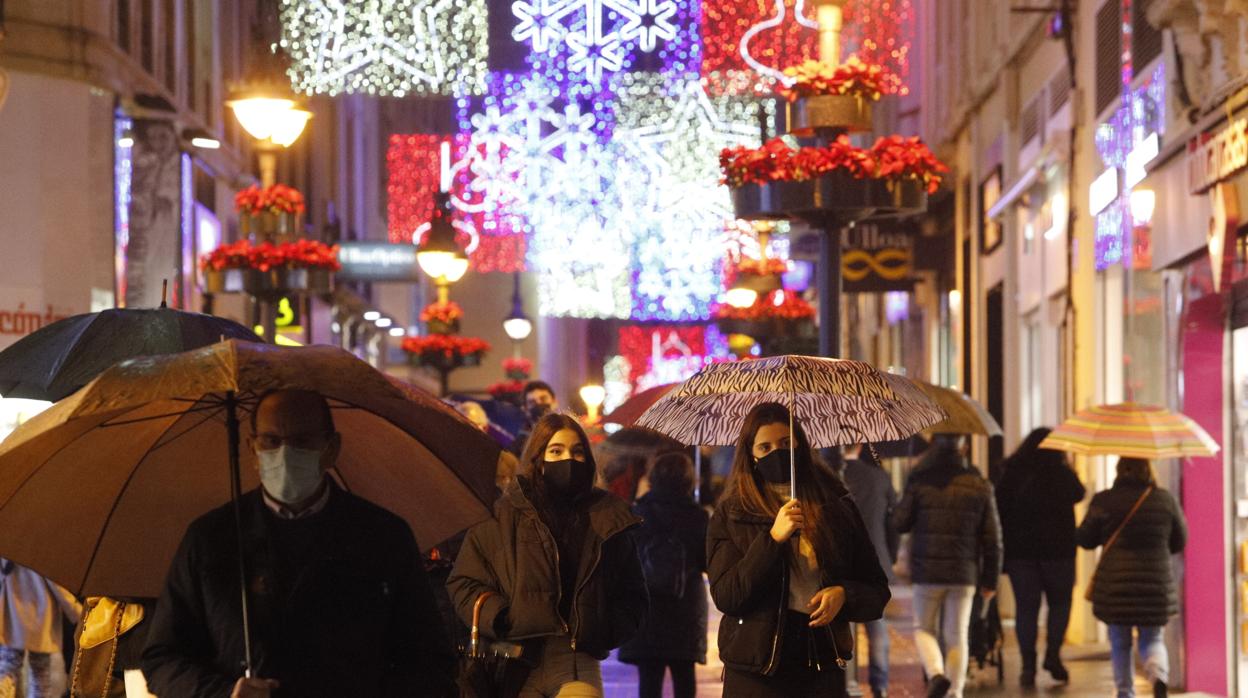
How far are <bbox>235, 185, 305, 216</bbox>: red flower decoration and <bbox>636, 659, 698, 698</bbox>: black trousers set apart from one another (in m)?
13.3

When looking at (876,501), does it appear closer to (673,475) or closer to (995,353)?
(673,475)

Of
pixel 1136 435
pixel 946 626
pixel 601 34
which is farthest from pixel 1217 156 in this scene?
pixel 601 34

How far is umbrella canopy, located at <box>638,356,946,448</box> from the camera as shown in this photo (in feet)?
28.5

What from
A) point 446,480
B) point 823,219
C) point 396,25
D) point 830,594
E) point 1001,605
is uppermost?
point 396,25

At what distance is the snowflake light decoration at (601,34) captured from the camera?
2534 centimetres

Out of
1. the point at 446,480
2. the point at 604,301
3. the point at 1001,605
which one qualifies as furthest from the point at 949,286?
the point at 446,480

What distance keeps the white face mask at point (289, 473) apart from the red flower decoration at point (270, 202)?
1844 centimetres

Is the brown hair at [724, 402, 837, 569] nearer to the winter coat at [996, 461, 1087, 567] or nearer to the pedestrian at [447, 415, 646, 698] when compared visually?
the pedestrian at [447, 415, 646, 698]

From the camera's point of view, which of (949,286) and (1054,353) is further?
(949,286)

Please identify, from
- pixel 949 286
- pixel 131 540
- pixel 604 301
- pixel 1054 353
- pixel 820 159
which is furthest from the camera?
pixel 604 301

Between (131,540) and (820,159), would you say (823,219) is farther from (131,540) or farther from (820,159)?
(131,540)

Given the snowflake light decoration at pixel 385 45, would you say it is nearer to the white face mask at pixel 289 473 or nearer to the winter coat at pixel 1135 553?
the winter coat at pixel 1135 553

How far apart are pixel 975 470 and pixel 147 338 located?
24.3 ft

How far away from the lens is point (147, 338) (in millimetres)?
7723
